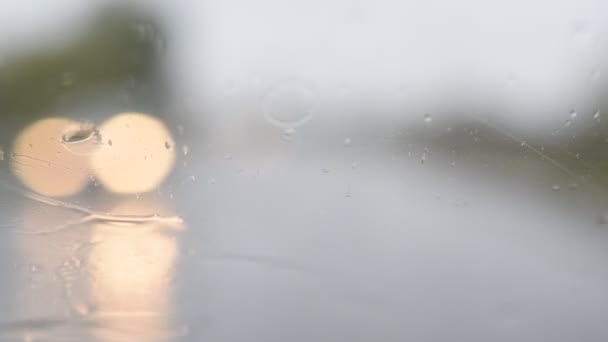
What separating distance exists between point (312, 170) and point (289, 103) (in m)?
0.80

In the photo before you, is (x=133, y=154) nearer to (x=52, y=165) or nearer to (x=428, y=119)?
(x=52, y=165)

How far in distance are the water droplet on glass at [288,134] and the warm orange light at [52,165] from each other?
1.52m

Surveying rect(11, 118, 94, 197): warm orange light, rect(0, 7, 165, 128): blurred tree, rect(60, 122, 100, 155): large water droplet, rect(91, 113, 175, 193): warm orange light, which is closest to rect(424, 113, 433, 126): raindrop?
rect(91, 113, 175, 193): warm orange light

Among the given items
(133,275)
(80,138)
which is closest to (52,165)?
(80,138)

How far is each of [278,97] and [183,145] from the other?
2.72ft

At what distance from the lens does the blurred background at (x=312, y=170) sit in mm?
4461

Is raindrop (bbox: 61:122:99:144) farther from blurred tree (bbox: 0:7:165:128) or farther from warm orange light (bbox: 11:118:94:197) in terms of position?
blurred tree (bbox: 0:7:165:128)

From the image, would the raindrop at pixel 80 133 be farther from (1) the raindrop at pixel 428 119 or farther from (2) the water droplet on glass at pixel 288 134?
(1) the raindrop at pixel 428 119

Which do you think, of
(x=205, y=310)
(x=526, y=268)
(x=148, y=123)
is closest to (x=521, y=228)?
(x=526, y=268)

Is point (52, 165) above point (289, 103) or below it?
below

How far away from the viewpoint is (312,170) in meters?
5.77

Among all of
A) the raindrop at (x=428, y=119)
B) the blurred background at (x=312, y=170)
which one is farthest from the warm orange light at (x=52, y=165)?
the raindrop at (x=428, y=119)

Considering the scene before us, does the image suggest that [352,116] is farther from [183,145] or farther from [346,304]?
[346,304]

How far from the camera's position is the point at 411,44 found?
515 cm
